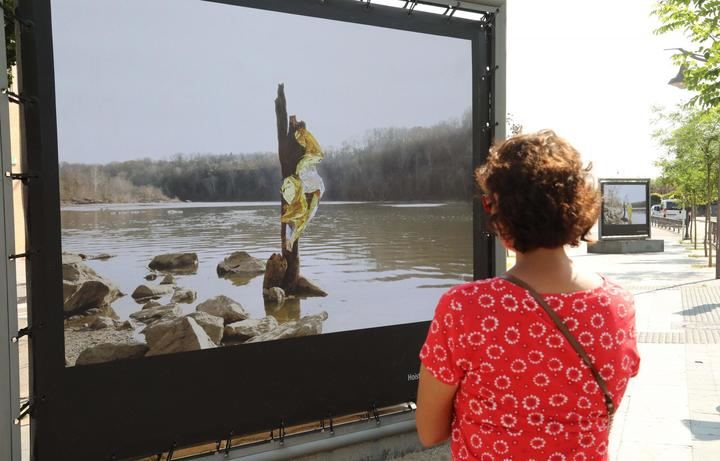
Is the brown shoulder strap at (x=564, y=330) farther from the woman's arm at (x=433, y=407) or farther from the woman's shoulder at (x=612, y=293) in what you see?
the woman's arm at (x=433, y=407)

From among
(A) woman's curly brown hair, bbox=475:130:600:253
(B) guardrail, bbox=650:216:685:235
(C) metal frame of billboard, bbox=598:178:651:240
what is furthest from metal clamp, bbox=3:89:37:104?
(B) guardrail, bbox=650:216:685:235

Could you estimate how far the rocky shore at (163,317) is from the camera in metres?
2.67

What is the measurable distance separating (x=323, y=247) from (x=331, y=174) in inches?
17.0

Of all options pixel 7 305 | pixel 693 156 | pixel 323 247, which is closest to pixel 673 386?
pixel 323 247

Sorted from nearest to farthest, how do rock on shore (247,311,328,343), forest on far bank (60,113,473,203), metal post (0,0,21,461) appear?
metal post (0,0,21,461), forest on far bank (60,113,473,203), rock on shore (247,311,328,343)

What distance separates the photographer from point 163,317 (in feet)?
9.48

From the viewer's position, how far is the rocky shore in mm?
2668

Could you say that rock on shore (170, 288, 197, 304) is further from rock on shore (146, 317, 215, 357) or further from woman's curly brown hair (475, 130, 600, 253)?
woman's curly brown hair (475, 130, 600, 253)

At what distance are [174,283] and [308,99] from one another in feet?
4.11

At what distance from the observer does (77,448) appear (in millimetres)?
2688

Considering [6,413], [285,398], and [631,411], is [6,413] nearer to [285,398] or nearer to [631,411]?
[285,398]

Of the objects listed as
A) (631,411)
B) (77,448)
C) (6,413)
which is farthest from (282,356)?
(631,411)

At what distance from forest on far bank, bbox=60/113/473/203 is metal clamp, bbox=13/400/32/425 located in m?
0.92

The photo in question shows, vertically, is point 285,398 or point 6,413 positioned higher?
point 6,413
